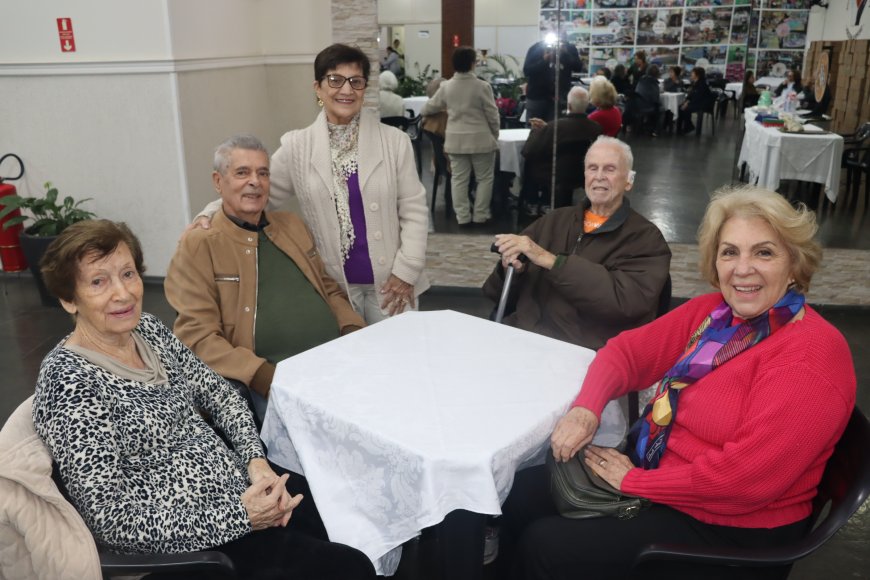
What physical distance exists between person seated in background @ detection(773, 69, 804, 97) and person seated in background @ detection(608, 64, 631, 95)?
0.92 metres

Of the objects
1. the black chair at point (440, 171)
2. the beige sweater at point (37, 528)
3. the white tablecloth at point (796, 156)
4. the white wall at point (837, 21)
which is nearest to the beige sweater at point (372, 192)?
the beige sweater at point (37, 528)

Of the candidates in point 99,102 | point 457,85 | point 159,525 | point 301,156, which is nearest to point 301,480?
point 159,525

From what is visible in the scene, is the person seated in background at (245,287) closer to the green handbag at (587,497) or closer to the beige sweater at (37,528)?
the beige sweater at (37,528)

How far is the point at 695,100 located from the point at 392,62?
6.67ft

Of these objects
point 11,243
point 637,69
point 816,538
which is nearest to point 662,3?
point 637,69

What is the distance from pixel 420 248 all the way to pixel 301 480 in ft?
3.71

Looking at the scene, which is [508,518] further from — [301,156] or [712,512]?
[301,156]

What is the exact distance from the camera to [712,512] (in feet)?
5.39

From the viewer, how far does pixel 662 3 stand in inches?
178

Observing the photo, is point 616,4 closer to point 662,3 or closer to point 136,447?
point 662,3

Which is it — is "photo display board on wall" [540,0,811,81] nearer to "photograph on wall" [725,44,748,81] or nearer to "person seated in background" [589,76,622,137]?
"photograph on wall" [725,44,748,81]

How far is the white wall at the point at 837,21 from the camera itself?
4.39m

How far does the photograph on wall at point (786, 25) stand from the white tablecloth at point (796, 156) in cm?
47

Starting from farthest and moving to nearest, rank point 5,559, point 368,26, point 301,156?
point 368,26, point 301,156, point 5,559
